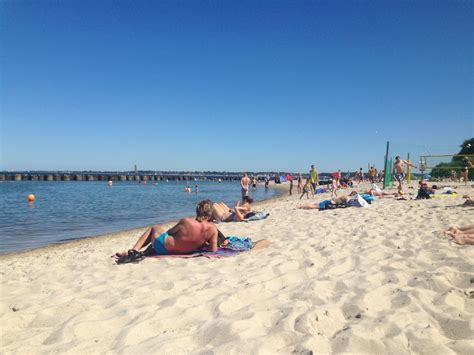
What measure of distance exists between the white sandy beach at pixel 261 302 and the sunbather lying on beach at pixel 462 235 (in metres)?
0.13

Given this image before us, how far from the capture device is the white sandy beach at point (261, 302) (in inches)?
83.6

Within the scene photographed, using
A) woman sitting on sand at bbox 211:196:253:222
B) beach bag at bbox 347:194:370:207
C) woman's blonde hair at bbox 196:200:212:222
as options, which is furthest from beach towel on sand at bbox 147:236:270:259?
beach bag at bbox 347:194:370:207

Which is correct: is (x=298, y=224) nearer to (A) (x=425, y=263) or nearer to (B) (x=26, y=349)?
(A) (x=425, y=263)

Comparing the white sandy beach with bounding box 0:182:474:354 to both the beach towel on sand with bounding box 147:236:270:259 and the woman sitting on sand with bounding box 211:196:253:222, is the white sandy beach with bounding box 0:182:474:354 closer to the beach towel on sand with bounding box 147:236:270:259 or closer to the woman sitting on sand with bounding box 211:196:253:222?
the beach towel on sand with bounding box 147:236:270:259

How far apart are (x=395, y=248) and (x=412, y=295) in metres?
1.87

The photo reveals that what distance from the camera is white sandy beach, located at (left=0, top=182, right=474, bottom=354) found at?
2123 mm

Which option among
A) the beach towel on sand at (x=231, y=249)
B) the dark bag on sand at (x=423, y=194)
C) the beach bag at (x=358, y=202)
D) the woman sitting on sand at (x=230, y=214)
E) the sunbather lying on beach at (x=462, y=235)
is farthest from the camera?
the dark bag on sand at (x=423, y=194)

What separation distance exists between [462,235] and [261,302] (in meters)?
3.28

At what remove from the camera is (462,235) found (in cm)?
454

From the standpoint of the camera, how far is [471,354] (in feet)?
6.08

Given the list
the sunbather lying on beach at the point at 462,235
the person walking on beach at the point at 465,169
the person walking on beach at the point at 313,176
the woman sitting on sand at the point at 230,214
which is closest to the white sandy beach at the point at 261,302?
the sunbather lying on beach at the point at 462,235

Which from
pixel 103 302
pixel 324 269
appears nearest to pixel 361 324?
pixel 324 269

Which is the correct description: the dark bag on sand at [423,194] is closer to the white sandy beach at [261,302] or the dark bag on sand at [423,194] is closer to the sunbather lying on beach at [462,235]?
the sunbather lying on beach at [462,235]

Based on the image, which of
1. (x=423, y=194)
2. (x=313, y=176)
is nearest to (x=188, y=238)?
(x=423, y=194)
